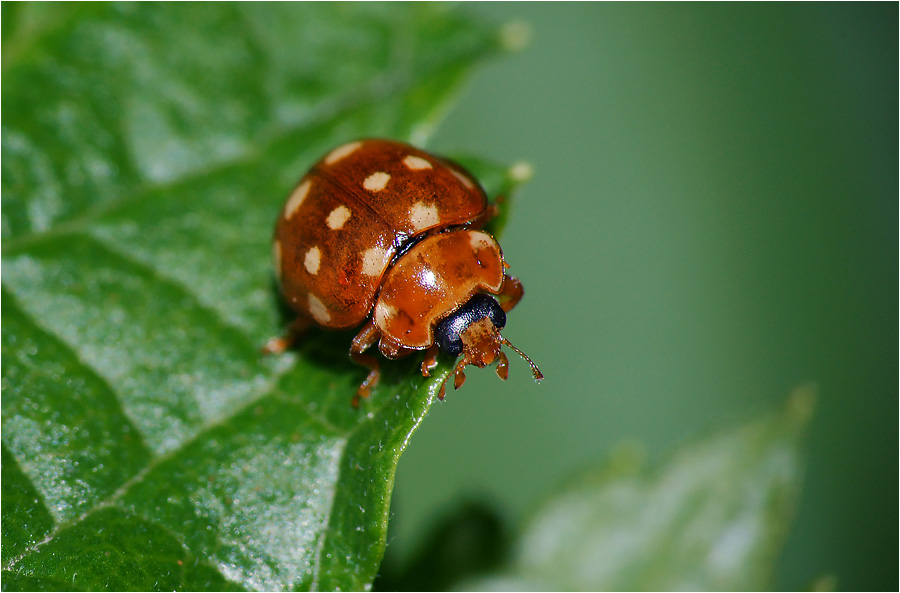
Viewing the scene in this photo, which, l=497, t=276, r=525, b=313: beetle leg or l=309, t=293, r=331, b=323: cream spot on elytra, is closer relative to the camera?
l=309, t=293, r=331, b=323: cream spot on elytra

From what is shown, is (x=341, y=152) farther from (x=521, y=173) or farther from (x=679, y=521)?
(x=679, y=521)

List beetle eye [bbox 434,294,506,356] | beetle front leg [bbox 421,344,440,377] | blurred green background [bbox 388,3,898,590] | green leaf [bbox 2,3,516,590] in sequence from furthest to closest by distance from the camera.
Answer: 1. blurred green background [bbox 388,3,898,590]
2. beetle eye [bbox 434,294,506,356]
3. beetle front leg [bbox 421,344,440,377]
4. green leaf [bbox 2,3,516,590]

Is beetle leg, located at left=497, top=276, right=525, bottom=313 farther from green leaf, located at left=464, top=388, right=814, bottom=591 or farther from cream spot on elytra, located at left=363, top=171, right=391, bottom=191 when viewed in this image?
green leaf, located at left=464, top=388, right=814, bottom=591

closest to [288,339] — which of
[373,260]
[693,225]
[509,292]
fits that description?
[373,260]

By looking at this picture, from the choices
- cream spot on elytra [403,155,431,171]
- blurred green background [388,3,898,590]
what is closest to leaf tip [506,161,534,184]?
cream spot on elytra [403,155,431,171]

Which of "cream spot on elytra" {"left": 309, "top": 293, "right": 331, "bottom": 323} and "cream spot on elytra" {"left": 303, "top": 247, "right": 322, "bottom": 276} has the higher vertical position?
"cream spot on elytra" {"left": 303, "top": 247, "right": 322, "bottom": 276}

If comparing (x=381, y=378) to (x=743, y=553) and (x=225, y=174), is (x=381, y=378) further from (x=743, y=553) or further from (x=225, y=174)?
(x=743, y=553)

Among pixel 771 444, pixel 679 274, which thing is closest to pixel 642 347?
A: pixel 679 274

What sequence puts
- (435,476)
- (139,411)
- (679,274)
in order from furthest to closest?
1. (679,274)
2. (435,476)
3. (139,411)
